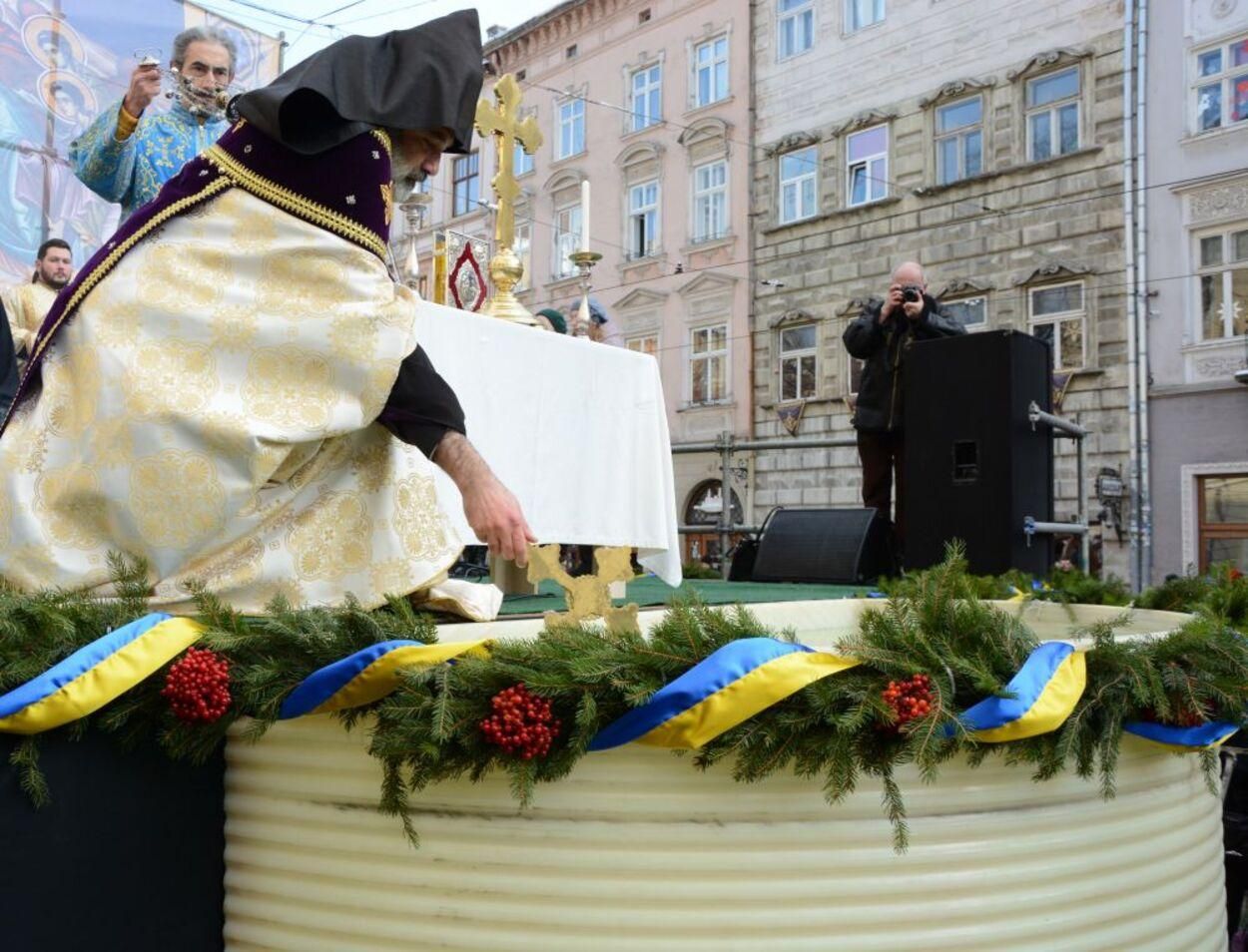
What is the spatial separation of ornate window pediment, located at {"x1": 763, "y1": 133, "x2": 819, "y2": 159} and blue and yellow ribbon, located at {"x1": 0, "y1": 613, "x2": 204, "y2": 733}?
16.2 m

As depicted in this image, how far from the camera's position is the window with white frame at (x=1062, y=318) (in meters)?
13.5

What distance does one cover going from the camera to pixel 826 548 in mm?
4332

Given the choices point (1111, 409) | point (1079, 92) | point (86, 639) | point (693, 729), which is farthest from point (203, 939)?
point (1079, 92)

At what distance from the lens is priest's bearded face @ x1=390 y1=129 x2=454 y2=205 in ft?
5.47

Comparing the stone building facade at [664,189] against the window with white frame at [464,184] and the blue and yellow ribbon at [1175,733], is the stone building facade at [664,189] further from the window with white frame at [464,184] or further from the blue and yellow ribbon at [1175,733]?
the blue and yellow ribbon at [1175,733]

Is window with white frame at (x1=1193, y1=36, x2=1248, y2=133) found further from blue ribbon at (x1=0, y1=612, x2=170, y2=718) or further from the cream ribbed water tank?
blue ribbon at (x1=0, y1=612, x2=170, y2=718)

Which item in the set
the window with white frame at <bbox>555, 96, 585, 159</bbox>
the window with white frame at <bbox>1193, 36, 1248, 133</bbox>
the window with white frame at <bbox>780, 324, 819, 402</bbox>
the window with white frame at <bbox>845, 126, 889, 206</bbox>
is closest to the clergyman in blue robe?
the window with white frame at <bbox>1193, 36, 1248, 133</bbox>

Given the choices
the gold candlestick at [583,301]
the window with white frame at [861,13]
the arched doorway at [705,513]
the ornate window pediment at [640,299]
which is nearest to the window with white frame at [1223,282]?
the window with white frame at [861,13]

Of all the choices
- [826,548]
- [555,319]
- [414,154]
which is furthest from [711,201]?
[414,154]

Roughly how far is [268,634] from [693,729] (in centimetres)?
48

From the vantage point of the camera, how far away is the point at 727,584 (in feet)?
13.8

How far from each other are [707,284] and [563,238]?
10.9ft

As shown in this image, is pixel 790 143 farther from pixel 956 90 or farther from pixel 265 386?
pixel 265 386

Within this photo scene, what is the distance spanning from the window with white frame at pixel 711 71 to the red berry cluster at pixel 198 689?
1747 centimetres
